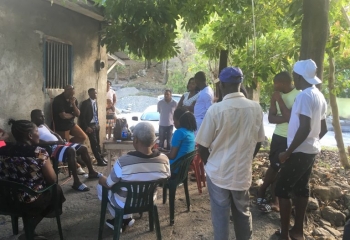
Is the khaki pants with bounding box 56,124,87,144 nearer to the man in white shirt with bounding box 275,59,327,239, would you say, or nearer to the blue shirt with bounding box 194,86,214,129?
the blue shirt with bounding box 194,86,214,129

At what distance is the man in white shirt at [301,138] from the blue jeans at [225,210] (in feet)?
2.15

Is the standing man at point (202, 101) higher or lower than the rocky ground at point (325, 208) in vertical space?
higher

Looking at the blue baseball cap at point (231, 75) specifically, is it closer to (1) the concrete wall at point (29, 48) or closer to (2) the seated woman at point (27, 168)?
→ (2) the seated woman at point (27, 168)

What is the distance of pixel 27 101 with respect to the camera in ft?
21.0

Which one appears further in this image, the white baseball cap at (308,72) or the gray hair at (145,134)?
the white baseball cap at (308,72)

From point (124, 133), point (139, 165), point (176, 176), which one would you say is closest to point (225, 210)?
point (139, 165)

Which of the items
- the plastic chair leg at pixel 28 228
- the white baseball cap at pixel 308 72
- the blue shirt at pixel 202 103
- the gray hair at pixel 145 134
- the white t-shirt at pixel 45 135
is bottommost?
the plastic chair leg at pixel 28 228

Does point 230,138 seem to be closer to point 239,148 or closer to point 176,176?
point 239,148

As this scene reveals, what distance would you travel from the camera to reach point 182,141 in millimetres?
4688

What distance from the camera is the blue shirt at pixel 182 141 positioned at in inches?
184

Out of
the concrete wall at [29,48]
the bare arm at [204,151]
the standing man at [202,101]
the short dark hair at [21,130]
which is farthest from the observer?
the standing man at [202,101]

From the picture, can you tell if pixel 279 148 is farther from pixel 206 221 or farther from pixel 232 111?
pixel 232 111

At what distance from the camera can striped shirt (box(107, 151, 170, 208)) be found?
340 cm

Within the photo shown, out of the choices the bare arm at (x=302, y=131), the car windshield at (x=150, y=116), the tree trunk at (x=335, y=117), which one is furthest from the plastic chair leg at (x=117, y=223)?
the car windshield at (x=150, y=116)
